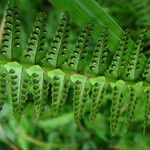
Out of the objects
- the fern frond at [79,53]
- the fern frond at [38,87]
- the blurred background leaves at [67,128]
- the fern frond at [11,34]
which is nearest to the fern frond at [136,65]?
the fern frond at [79,53]

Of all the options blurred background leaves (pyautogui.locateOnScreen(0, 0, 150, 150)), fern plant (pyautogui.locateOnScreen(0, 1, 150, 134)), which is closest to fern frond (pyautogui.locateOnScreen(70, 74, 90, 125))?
fern plant (pyautogui.locateOnScreen(0, 1, 150, 134))

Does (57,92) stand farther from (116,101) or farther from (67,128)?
(67,128)

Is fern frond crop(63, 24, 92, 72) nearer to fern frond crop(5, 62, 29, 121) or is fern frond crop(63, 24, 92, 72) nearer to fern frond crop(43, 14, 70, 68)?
fern frond crop(43, 14, 70, 68)

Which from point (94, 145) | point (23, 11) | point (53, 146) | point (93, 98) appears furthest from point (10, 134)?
point (93, 98)

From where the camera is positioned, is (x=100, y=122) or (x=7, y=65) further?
(x=100, y=122)

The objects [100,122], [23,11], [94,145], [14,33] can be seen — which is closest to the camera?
[14,33]

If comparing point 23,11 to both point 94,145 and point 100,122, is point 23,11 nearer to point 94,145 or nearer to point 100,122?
point 100,122
